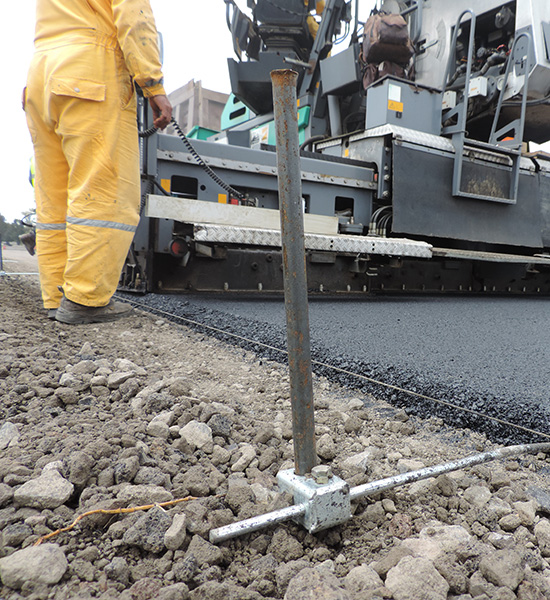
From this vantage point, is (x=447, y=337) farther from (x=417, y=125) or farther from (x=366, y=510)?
(x=417, y=125)

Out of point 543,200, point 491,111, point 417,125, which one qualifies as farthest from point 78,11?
point 543,200

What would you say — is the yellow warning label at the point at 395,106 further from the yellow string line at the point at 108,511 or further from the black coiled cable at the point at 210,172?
the yellow string line at the point at 108,511

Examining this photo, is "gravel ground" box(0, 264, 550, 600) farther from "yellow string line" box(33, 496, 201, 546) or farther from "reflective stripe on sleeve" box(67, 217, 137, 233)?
"reflective stripe on sleeve" box(67, 217, 137, 233)

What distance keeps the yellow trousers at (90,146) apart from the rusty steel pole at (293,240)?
1.56m

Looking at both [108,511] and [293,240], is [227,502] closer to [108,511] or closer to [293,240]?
[108,511]

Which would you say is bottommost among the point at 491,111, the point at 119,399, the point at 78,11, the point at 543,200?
the point at 119,399

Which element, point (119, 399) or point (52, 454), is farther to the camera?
point (119, 399)

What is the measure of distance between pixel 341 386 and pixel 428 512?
73 cm

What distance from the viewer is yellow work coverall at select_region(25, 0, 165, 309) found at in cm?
196

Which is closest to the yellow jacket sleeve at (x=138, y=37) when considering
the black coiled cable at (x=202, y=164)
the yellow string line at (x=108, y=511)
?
the black coiled cable at (x=202, y=164)

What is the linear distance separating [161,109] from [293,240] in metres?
1.81

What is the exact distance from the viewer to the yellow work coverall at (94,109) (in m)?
1.96

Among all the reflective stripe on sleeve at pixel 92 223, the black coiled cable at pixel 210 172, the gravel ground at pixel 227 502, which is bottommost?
the gravel ground at pixel 227 502

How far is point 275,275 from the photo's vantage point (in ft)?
11.0
